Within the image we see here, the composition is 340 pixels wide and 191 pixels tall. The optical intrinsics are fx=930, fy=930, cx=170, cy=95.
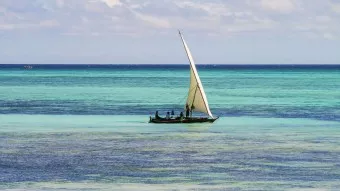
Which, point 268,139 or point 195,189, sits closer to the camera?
point 195,189

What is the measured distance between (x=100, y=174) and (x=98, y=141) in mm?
12439

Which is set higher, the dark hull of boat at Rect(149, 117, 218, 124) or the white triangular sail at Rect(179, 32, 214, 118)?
the white triangular sail at Rect(179, 32, 214, 118)

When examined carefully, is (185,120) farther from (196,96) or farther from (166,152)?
(166,152)

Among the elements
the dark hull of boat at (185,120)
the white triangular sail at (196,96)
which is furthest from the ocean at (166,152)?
the white triangular sail at (196,96)

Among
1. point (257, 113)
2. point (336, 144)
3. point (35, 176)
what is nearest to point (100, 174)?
point (35, 176)

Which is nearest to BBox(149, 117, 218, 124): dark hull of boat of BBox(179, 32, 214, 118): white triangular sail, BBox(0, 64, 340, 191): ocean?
BBox(0, 64, 340, 191): ocean

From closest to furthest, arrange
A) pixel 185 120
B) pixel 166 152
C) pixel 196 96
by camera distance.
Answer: pixel 166 152
pixel 185 120
pixel 196 96

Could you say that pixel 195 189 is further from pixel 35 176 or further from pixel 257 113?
pixel 257 113

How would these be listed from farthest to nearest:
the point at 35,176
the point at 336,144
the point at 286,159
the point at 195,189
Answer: the point at 336,144 → the point at 286,159 → the point at 35,176 → the point at 195,189

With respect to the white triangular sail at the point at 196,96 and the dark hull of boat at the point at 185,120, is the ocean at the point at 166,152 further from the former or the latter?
the white triangular sail at the point at 196,96

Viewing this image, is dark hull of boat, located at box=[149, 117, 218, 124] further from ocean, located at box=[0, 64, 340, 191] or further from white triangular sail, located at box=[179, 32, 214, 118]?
white triangular sail, located at box=[179, 32, 214, 118]

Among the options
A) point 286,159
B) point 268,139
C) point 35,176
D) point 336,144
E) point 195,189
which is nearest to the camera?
point 195,189

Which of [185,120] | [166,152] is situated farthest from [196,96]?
[166,152]

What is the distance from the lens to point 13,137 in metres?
52.4
